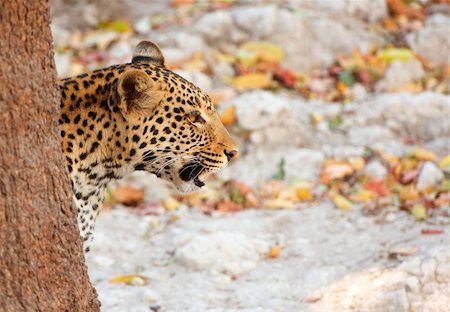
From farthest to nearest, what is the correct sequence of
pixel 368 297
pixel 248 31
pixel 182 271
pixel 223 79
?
pixel 248 31 → pixel 223 79 → pixel 182 271 → pixel 368 297

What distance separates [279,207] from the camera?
32.3 ft

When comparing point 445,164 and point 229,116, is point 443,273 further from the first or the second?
point 229,116

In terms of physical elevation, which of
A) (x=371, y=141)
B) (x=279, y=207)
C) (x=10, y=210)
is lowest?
(x=10, y=210)

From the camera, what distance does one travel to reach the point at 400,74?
1200cm

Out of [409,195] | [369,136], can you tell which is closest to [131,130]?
[409,195]

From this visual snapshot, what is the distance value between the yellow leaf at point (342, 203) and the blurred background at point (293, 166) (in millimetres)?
13

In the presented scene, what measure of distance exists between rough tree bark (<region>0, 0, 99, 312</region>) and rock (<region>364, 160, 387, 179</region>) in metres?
→ 5.26

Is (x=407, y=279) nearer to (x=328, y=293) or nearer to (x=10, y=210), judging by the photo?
(x=328, y=293)

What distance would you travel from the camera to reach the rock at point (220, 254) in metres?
8.47

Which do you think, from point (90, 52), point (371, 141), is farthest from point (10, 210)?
point (90, 52)

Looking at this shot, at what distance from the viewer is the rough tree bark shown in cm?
502

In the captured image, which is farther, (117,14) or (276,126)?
(117,14)

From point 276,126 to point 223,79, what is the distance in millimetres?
1170

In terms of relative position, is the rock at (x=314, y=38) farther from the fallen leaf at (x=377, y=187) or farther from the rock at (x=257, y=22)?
the fallen leaf at (x=377, y=187)
